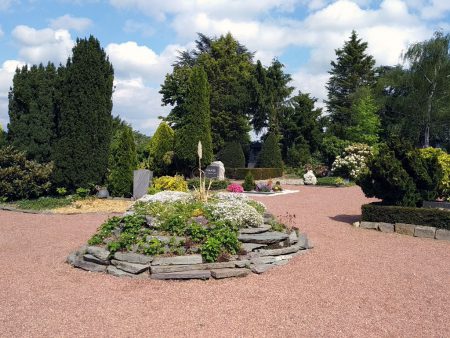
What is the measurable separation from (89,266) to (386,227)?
6.53 metres

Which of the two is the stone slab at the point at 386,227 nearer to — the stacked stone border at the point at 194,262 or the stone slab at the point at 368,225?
the stone slab at the point at 368,225

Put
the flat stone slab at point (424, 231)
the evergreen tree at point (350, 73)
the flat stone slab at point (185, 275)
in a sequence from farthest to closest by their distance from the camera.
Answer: the evergreen tree at point (350, 73) < the flat stone slab at point (424, 231) < the flat stone slab at point (185, 275)

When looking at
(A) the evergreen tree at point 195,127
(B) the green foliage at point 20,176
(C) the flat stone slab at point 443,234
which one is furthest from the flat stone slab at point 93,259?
Result: (A) the evergreen tree at point 195,127

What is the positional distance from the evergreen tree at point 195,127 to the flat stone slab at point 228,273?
49.2 ft

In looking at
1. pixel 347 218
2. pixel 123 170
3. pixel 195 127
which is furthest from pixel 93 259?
pixel 195 127

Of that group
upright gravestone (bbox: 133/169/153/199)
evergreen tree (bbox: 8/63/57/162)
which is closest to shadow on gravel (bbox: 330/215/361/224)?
upright gravestone (bbox: 133/169/153/199)

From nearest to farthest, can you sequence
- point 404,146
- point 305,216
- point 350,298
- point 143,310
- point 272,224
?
point 143,310 → point 350,298 → point 272,224 → point 404,146 → point 305,216

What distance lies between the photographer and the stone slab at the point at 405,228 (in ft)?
30.0

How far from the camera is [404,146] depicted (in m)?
9.97

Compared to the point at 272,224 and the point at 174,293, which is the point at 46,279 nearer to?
the point at 174,293

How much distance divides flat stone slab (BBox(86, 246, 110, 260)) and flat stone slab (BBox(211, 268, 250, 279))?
1.66 m

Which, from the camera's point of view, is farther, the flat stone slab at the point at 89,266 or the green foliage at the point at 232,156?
the green foliage at the point at 232,156

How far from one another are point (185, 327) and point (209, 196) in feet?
15.2

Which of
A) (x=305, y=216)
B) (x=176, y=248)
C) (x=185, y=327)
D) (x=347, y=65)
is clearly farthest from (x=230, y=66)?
(x=185, y=327)
